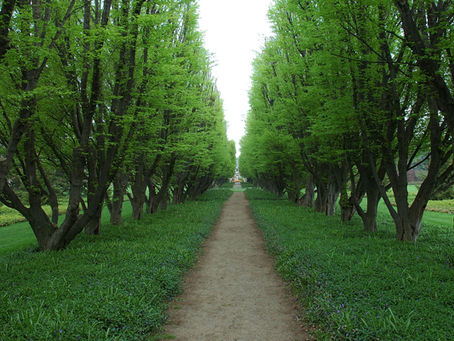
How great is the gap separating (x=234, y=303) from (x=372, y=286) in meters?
2.40

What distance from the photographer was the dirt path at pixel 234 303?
176 inches

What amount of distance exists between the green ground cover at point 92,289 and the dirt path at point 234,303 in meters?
0.39

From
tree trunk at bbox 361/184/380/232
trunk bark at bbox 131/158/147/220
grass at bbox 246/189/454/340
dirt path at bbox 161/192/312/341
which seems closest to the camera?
grass at bbox 246/189/454/340

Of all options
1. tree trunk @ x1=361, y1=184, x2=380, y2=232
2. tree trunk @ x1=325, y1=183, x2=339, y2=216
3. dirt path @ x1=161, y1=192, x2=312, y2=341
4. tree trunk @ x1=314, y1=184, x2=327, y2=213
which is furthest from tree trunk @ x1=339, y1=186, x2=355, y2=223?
dirt path @ x1=161, y1=192, x2=312, y2=341

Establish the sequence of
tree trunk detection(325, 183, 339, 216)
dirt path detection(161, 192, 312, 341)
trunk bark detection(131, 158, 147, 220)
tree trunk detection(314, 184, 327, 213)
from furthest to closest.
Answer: tree trunk detection(314, 184, 327, 213)
tree trunk detection(325, 183, 339, 216)
trunk bark detection(131, 158, 147, 220)
dirt path detection(161, 192, 312, 341)

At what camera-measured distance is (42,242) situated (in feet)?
26.0

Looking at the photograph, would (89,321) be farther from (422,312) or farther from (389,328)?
(422,312)

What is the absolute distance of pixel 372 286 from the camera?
15.9 ft

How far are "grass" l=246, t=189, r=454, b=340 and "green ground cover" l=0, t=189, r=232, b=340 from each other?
8.30 ft

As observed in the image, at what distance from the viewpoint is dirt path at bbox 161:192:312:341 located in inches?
176

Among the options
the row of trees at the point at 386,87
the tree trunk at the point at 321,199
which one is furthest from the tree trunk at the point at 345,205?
the tree trunk at the point at 321,199

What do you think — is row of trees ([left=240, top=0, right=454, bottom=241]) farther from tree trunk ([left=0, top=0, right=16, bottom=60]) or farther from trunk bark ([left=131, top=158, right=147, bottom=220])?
trunk bark ([left=131, top=158, right=147, bottom=220])

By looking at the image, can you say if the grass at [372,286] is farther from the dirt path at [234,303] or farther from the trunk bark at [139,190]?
the trunk bark at [139,190]

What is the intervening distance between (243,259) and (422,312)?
5.38 metres
